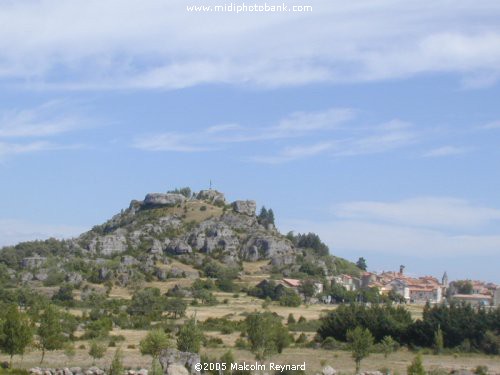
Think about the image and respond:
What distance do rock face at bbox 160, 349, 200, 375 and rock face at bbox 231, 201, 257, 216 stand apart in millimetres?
89585

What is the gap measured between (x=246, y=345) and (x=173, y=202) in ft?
270

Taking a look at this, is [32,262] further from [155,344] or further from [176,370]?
[176,370]

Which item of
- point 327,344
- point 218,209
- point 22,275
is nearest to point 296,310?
point 327,344

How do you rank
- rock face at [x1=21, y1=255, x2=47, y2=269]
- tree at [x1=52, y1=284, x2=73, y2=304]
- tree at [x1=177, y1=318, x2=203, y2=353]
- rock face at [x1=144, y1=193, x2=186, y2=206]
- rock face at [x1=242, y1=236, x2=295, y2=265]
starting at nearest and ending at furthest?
tree at [x1=177, y1=318, x2=203, y2=353] → tree at [x1=52, y1=284, x2=73, y2=304] → rock face at [x1=21, y1=255, x2=47, y2=269] → rock face at [x1=242, y1=236, x2=295, y2=265] → rock face at [x1=144, y1=193, x2=186, y2=206]

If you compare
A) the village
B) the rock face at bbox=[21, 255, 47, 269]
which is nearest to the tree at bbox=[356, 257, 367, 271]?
the village

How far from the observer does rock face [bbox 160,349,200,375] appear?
1377 inches

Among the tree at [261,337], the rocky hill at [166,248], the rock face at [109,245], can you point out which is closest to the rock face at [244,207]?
the rocky hill at [166,248]

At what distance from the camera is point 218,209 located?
12900cm

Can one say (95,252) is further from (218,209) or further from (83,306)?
(83,306)

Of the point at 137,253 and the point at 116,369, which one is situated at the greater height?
the point at 137,253

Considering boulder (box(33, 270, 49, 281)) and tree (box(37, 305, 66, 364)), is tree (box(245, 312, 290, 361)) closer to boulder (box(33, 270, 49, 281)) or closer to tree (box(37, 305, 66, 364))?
tree (box(37, 305, 66, 364))

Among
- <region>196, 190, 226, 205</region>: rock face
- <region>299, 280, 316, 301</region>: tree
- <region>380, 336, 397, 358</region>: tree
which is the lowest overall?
<region>380, 336, 397, 358</region>: tree

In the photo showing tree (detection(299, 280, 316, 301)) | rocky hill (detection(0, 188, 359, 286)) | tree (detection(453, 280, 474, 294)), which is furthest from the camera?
tree (detection(453, 280, 474, 294))

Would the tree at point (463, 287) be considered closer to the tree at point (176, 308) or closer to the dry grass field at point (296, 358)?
the tree at point (176, 308)
